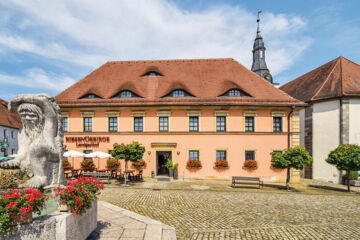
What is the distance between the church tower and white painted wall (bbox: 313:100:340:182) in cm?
1568

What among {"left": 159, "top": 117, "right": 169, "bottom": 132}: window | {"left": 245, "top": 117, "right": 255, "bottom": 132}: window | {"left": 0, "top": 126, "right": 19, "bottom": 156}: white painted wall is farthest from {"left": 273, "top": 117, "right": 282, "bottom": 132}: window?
{"left": 0, "top": 126, "right": 19, "bottom": 156}: white painted wall

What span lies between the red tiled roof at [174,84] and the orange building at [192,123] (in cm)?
9

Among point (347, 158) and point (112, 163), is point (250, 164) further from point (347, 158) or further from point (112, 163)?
point (112, 163)

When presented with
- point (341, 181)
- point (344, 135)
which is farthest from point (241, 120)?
point (341, 181)

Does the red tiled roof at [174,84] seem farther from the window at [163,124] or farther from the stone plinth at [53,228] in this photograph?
the stone plinth at [53,228]

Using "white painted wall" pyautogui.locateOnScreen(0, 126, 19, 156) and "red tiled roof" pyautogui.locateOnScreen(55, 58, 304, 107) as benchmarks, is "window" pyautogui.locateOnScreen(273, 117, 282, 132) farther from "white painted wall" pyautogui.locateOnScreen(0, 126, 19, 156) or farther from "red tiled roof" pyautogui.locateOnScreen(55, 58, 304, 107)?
"white painted wall" pyautogui.locateOnScreen(0, 126, 19, 156)

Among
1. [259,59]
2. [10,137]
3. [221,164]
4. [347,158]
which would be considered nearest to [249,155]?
[221,164]

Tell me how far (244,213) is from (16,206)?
7426 mm

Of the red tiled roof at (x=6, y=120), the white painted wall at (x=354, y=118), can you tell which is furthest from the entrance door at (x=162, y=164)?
the red tiled roof at (x=6, y=120)

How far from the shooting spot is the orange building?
14.8 metres

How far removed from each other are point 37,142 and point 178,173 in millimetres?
11933

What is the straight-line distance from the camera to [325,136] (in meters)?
16.0

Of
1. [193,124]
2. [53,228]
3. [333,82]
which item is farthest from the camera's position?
[333,82]

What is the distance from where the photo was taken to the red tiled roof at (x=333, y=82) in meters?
15.5
